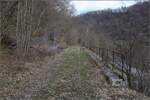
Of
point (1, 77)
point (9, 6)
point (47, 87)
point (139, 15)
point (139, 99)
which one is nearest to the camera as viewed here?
point (139, 99)

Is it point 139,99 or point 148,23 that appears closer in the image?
point 139,99

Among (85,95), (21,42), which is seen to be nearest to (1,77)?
(85,95)

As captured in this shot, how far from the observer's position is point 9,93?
697cm

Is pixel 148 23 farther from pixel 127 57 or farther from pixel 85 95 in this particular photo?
pixel 85 95

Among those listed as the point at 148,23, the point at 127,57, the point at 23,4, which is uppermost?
the point at 23,4

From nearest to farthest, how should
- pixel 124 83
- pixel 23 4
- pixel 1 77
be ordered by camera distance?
pixel 124 83, pixel 1 77, pixel 23 4

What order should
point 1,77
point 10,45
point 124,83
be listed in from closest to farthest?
point 124,83, point 1,77, point 10,45

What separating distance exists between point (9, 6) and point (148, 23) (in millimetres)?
11514

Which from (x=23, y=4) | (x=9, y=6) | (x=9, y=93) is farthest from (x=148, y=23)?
(x=9, y=6)

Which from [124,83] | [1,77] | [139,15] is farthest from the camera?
[139,15]

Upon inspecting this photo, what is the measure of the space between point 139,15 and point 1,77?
859 centimetres

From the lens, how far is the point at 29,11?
15625 millimetres

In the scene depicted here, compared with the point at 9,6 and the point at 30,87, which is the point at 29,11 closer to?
the point at 9,6

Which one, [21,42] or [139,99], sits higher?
[21,42]
